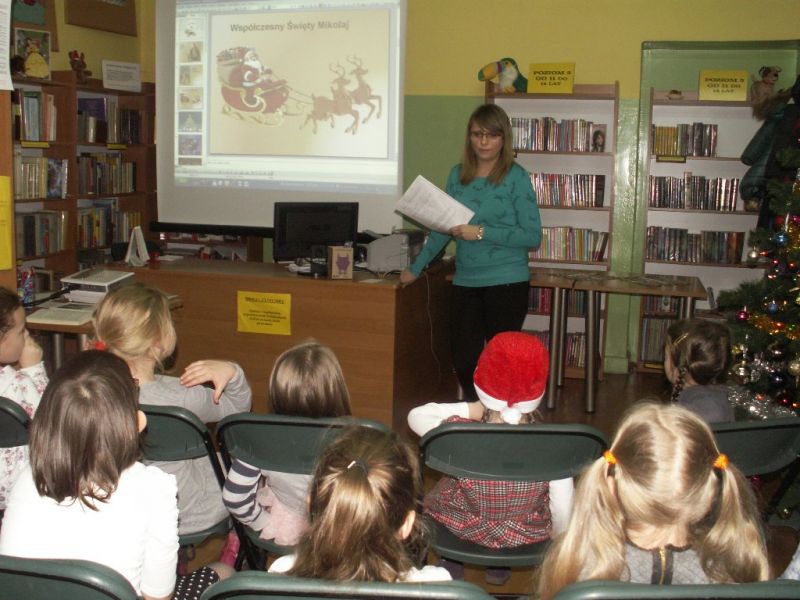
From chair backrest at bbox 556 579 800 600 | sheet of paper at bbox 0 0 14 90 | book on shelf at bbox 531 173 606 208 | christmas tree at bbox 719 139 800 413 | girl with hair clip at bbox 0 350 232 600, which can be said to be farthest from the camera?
book on shelf at bbox 531 173 606 208

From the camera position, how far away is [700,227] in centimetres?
560

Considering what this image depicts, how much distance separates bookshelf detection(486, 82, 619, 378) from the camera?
5484 millimetres

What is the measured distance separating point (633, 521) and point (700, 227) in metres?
4.65

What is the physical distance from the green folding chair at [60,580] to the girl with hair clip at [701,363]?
1.70m

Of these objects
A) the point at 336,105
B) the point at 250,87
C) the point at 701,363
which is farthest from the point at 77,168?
the point at 701,363

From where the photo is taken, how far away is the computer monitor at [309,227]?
12.8 ft

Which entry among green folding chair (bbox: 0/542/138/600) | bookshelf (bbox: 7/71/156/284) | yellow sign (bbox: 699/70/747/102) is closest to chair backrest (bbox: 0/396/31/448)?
green folding chair (bbox: 0/542/138/600)

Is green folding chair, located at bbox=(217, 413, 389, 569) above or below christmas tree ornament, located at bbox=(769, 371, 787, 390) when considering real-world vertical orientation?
above

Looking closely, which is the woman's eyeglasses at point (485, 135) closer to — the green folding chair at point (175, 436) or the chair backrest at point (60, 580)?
the green folding chair at point (175, 436)

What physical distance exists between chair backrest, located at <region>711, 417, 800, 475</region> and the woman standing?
1816 mm

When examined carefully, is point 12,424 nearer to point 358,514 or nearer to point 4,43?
point 358,514

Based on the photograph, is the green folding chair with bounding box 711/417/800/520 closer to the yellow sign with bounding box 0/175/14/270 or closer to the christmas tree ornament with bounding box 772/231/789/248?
the christmas tree ornament with bounding box 772/231/789/248

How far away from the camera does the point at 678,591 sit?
1.05 m

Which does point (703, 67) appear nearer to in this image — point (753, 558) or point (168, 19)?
point (168, 19)
